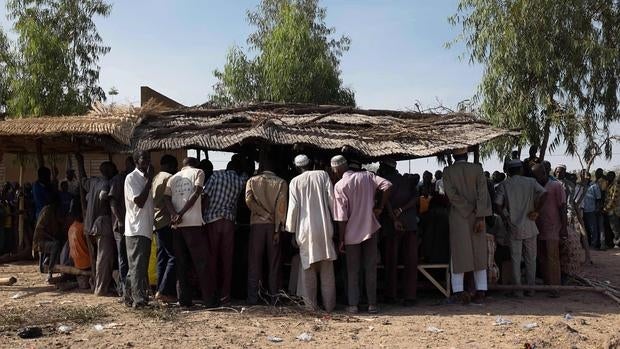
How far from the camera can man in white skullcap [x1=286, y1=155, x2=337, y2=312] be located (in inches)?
287

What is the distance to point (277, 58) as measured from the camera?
931 inches

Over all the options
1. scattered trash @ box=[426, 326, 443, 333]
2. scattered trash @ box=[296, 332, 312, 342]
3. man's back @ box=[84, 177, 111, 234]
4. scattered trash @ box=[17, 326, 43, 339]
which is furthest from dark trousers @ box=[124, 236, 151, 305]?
scattered trash @ box=[426, 326, 443, 333]

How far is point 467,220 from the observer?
785 centimetres

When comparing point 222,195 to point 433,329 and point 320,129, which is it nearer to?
point 320,129

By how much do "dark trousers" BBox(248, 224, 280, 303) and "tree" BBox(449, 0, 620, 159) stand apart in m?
8.93

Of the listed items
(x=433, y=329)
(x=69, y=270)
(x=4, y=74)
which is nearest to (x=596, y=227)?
(x=433, y=329)

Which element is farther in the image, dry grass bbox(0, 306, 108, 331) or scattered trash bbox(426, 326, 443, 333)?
dry grass bbox(0, 306, 108, 331)

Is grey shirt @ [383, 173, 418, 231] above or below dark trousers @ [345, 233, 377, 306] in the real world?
above

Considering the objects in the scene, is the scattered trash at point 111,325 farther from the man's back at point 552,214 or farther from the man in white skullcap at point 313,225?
the man's back at point 552,214

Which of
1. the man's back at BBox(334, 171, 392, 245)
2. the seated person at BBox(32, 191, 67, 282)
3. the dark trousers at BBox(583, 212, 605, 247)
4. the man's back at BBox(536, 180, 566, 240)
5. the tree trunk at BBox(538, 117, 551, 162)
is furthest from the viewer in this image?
the tree trunk at BBox(538, 117, 551, 162)

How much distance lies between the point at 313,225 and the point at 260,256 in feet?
2.85

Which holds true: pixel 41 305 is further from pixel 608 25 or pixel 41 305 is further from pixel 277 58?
pixel 277 58

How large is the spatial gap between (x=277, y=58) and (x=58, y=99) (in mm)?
9119

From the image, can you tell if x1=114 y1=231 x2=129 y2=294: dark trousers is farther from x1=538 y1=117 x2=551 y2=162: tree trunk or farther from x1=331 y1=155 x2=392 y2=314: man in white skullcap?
x1=538 y1=117 x2=551 y2=162: tree trunk
